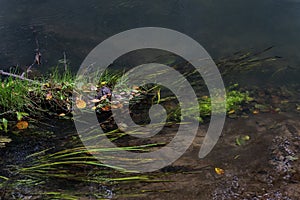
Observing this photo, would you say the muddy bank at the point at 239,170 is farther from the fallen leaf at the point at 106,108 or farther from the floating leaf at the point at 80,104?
the floating leaf at the point at 80,104

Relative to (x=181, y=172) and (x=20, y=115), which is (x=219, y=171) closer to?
(x=181, y=172)

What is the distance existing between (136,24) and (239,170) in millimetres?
3821

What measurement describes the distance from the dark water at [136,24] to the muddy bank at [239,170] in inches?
85.9

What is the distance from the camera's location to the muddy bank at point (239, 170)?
200 centimetres

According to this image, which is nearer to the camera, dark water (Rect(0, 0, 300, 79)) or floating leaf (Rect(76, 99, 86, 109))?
floating leaf (Rect(76, 99, 86, 109))

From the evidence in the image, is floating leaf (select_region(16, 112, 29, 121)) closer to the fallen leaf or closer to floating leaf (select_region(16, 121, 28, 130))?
floating leaf (select_region(16, 121, 28, 130))

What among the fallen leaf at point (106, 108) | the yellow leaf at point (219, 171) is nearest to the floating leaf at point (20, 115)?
the fallen leaf at point (106, 108)

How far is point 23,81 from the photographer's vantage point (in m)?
2.88

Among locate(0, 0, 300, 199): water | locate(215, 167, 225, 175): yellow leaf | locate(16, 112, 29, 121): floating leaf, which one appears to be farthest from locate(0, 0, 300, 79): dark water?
locate(215, 167, 225, 175): yellow leaf

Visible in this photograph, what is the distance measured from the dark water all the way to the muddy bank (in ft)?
7.16

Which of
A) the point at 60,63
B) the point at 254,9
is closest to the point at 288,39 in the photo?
the point at 254,9

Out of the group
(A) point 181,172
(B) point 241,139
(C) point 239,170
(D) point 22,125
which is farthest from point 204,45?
(D) point 22,125

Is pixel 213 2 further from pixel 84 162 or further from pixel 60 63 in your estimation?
pixel 84 162

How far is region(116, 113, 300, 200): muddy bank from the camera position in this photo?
1995 mm
